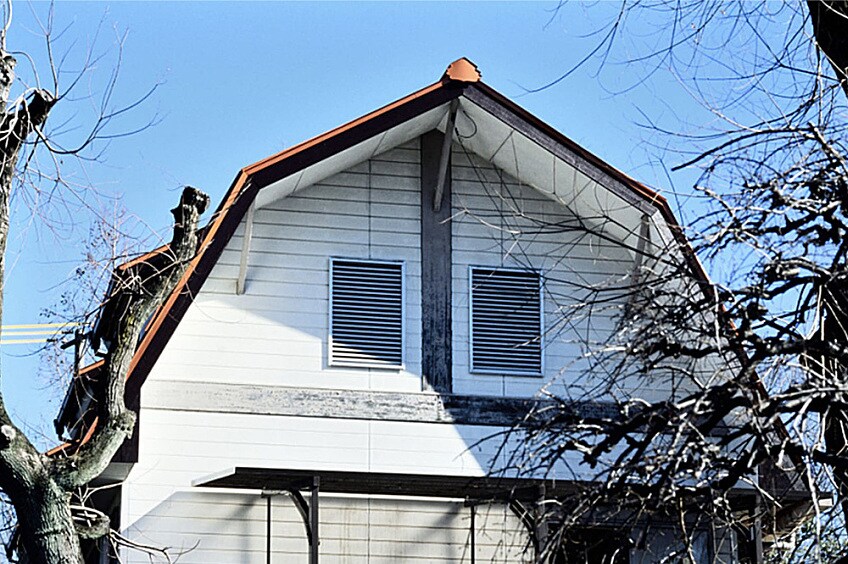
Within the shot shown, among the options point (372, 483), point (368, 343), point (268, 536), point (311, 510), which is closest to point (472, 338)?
point (368, 343)

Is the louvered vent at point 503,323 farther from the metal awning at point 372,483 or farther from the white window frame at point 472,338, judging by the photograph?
the metal awning at point 372,483

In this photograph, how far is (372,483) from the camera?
12.5 m

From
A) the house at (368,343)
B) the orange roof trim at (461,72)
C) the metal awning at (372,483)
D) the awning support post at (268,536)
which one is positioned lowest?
the awning support post at (268,536)

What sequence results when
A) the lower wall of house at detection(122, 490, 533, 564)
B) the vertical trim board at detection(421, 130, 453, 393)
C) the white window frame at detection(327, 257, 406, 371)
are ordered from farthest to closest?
the vertical trim board at detection(421, 130, 453, 393) → the white window frame at detection(327, 257, 406, 371) → the lower wall of house at detection(122, 490, 533, 564)

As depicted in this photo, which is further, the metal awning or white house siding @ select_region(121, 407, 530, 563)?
white house siding @ select_region(121, 407, 530, 563)

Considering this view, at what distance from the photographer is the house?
12.7 metres

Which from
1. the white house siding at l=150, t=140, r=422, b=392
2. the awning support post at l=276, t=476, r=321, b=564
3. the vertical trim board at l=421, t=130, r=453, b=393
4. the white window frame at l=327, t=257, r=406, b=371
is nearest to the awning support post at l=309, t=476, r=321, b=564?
the awning support post at l=276, t=476, r=321, b=564

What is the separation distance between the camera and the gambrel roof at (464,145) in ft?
41.2

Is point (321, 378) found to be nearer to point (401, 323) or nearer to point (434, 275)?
point (401, 323)

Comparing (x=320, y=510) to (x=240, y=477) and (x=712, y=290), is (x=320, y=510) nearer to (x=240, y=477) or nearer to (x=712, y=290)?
(x=240, y=477)

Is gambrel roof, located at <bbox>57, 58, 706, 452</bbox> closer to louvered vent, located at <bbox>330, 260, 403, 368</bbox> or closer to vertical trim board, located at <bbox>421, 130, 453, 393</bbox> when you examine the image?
vertical trim board, located at <bbox>421, 130, 453, 393</bbox>

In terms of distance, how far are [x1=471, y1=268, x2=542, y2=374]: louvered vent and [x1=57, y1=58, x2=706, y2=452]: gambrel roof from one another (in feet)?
3.20

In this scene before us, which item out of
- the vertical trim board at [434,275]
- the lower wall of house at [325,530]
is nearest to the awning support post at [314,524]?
the lower wall of house at [325,530]

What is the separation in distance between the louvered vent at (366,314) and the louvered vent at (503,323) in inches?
28.4
